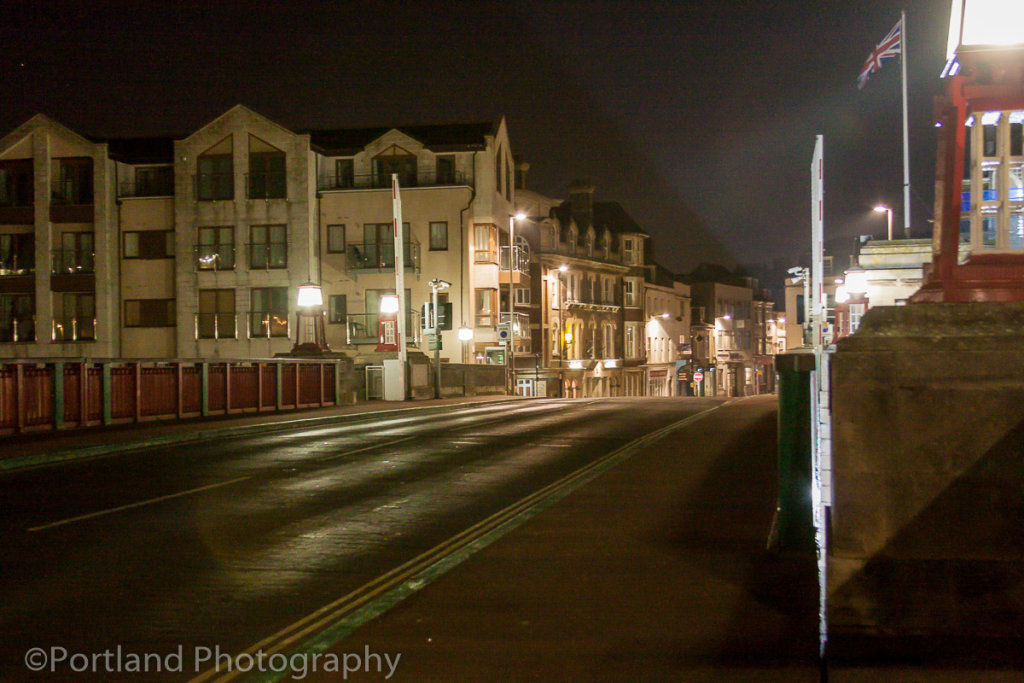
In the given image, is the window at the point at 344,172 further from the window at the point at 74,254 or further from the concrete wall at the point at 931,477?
the concrete wall at the point at 931,477

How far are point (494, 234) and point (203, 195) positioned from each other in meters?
15.5

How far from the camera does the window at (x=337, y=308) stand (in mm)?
51031

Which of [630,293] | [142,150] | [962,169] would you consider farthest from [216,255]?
[962,169]

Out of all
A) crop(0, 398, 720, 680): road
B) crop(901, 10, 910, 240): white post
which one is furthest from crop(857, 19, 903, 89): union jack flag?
crop(0, 398, 720, 680): road

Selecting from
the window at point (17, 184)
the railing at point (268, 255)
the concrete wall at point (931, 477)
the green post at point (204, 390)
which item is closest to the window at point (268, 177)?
the railing at point (268, 255)

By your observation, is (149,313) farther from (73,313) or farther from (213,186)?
(213,186)

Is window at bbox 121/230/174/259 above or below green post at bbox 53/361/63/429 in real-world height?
above

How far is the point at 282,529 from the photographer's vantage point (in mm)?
9562

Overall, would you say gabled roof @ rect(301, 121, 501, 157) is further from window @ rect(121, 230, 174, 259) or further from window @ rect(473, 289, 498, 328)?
window @ rect(121, 230, 174, 259)

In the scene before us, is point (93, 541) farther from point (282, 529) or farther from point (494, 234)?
point (494, 234)

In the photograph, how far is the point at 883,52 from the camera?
28828 millimetres

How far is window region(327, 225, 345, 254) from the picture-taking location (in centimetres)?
5109

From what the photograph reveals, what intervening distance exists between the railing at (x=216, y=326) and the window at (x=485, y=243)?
513 inches

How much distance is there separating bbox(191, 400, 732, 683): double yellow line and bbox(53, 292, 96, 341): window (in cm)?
4544
